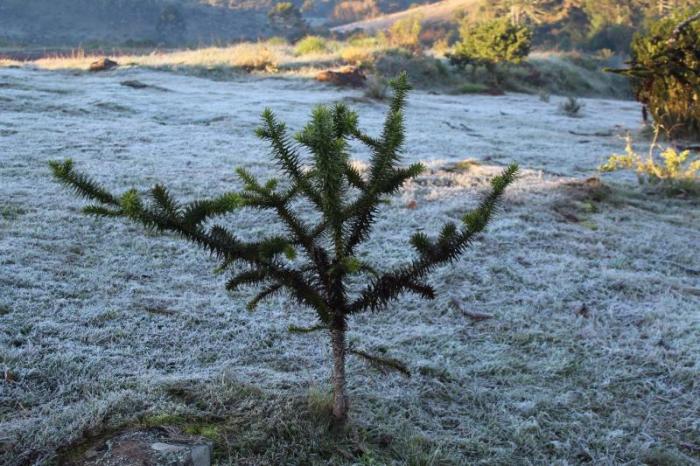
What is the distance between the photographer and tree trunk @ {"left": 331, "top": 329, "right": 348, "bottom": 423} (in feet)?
6.43

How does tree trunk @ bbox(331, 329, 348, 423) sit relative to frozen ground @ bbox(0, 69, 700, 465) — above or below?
above

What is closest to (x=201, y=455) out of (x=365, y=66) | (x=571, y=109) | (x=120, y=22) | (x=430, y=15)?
(x=571, y=109)

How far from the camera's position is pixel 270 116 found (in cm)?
168

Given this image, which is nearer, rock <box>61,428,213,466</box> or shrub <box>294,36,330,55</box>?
rock <box>61,428,213,466</box>

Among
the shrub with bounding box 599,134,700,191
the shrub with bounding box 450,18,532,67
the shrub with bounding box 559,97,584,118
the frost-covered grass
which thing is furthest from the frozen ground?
the shrub with bounding box 450,18,532,67

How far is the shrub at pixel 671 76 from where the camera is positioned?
7859mm

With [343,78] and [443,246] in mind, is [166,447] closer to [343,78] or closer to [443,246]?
[443,246]

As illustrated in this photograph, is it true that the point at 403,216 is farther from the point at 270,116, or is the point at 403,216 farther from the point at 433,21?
the point at 433,21

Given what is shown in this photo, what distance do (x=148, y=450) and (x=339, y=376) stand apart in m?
0.64

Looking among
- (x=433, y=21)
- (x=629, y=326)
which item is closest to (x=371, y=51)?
(x=629, y=326)

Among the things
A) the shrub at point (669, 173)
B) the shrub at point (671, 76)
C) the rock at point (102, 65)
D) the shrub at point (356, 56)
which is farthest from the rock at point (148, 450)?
the shrub at point (356, 56)

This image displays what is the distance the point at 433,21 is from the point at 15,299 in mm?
51824

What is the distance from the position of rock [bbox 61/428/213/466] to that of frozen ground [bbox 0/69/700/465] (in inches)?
6.7

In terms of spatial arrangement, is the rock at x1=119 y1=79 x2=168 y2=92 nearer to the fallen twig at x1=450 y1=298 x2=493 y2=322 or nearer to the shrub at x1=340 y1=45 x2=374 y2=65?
the shrub at x1=340 y1=45 x2=374 y2=65
